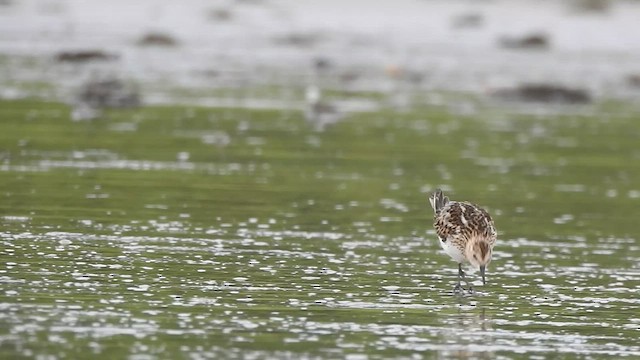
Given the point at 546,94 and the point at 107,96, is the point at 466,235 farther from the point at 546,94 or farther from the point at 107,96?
the point at 546,94

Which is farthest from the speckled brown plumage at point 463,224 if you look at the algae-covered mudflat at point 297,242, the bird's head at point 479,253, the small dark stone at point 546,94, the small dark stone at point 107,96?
the small dark stone at point 546,94

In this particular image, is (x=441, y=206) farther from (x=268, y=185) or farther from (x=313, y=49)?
(x=313, y=49)

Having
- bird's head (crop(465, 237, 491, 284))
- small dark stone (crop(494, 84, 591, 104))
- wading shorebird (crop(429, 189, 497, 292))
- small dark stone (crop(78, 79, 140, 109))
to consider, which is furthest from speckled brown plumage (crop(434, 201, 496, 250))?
small dark stone (crop(494, 84, 591, 104))

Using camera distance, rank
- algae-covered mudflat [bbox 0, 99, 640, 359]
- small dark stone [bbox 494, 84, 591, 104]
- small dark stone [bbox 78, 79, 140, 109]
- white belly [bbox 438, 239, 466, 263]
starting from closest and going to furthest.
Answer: algae-covered mudflat [bbox 0, 99, 640, 359]
white belly [bbox 438, 239, 466, 263]
small dark stone [bbox 78, 79, 140, 109]
small dark stone [bbox 494, 84, 591, 104]

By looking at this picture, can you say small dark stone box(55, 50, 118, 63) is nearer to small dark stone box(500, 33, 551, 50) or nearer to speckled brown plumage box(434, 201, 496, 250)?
small dark stone box(500, 33, 551, 50)

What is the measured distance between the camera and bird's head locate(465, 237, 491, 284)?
1485cm

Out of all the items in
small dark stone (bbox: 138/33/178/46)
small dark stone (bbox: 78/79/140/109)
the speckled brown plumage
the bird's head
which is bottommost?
the bird's head

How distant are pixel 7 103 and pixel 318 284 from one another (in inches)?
721

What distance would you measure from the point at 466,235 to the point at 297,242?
265 centimetres

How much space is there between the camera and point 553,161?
27266mm

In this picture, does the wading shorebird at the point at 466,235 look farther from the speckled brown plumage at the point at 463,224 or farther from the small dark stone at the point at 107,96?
the small dark stone at the point at 107,96

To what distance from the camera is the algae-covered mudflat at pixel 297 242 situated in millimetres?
12656

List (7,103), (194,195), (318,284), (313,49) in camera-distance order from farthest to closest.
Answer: (313,49) < (7,103) < (194,195) < (318,284)

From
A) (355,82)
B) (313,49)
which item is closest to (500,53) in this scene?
(313,49)
